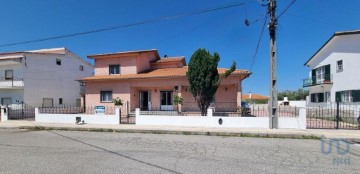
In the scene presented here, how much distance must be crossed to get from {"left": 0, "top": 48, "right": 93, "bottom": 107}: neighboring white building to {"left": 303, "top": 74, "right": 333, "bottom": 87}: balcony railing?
3187 centimetres

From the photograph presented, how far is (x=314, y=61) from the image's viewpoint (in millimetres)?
29031

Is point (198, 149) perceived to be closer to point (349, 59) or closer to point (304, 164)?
point (304, 164)

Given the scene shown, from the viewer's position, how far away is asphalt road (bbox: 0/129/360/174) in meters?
5.36

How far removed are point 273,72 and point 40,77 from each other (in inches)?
997

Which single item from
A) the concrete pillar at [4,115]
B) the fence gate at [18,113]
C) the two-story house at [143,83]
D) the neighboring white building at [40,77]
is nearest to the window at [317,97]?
the two-story house at [143,83]

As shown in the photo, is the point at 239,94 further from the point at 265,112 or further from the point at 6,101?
the point at 6,101

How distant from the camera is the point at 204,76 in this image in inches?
597

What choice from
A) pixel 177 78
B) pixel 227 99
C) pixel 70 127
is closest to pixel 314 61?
pixel 227 99

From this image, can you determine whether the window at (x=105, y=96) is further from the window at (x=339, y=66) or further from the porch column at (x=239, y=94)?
the window at (x=339, y=66)

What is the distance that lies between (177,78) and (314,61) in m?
21.0

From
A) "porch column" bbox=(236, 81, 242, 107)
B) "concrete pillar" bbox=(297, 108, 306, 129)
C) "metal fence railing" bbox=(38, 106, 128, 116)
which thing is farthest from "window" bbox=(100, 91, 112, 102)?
"concrete pillar" bbox=(297, 108, 306, 129)

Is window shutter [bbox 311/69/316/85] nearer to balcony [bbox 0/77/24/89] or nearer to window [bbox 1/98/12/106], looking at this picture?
balcony [bbox 0/77/24/89]

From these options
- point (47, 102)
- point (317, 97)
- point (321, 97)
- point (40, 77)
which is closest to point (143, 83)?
point (40, 77)

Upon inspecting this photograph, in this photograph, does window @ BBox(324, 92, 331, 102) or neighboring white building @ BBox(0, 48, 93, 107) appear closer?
neighboring white building @ BBox(0, 48, 93, 107)
